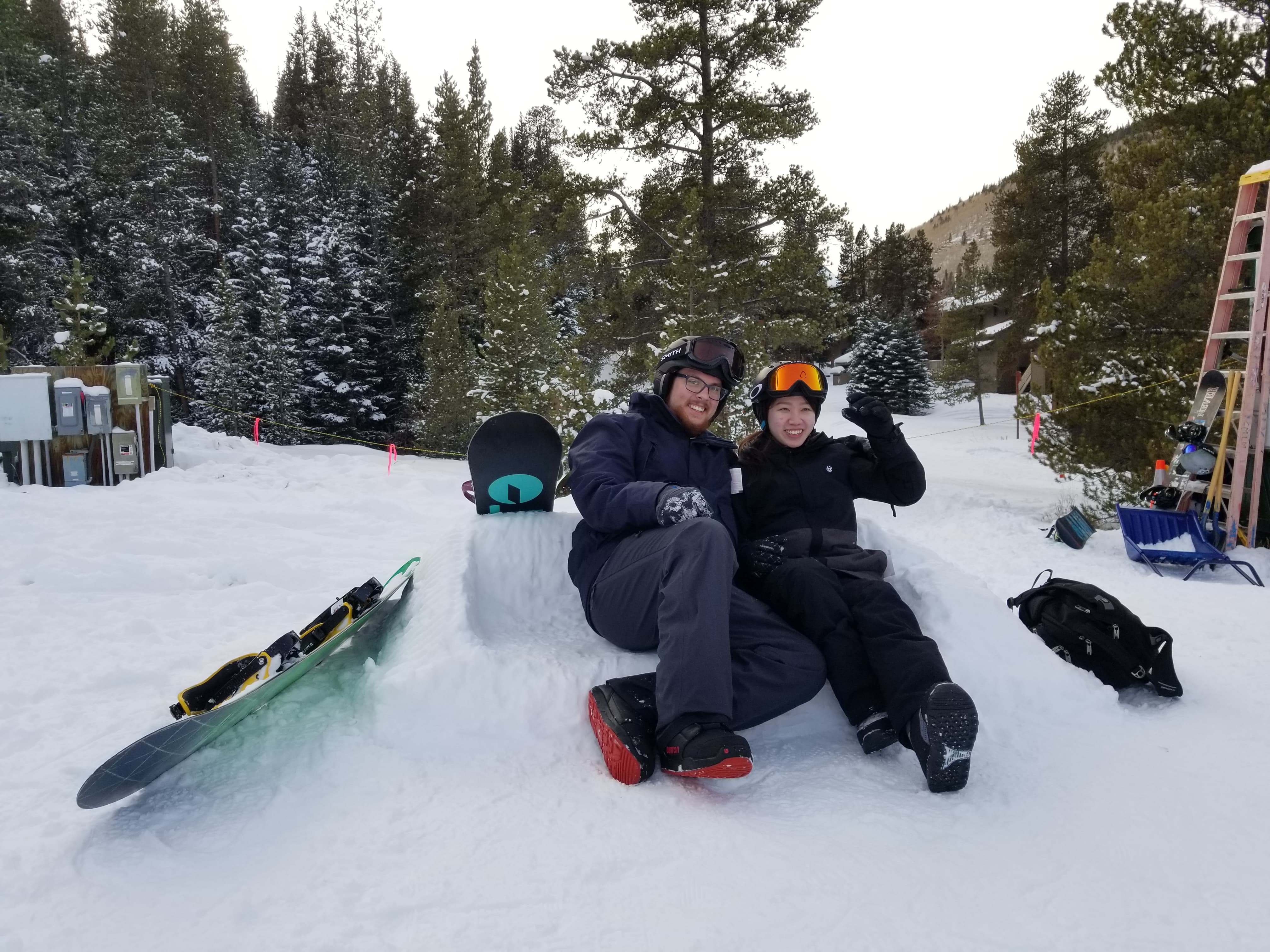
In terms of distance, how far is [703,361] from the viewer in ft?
9.27

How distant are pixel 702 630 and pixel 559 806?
0.60 metres

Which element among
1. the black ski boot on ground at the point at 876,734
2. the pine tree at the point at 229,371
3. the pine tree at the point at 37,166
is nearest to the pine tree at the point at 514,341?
the pine tree at the point at 229,371

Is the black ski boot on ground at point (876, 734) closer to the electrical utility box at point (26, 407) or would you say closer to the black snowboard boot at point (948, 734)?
the black snowboard boot at point (948, 734)

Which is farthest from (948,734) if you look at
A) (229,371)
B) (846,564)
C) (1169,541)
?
(229,371)

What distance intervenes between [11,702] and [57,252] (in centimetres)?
2701

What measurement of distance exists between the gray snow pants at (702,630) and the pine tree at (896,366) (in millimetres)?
26042

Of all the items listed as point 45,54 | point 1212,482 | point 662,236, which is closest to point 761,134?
point 662,236

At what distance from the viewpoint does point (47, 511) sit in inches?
213

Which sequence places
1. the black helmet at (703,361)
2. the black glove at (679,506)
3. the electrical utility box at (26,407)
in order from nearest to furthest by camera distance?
1. the black glove at (679,506)
2. the black helmet at (703,361)
3. the electrical utility box at (26,407)

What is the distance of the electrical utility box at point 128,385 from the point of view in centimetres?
820

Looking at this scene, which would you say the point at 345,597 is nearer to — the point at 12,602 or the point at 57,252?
the point at 12,602

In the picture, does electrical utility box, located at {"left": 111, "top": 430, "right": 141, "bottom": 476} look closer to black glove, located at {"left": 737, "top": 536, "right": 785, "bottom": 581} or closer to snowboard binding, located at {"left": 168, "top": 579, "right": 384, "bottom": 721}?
snowboard binding, located at {"left": 168, "top": 579, "right": 384, "bottom": 721}

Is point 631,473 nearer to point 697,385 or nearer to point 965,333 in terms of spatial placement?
point 697,385

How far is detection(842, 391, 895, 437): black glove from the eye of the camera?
2900mm
